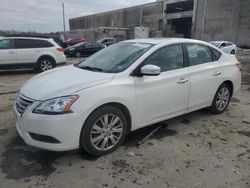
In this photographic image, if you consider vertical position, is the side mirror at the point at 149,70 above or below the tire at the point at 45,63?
above

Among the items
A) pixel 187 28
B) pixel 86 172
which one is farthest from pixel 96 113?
pixel 187 28

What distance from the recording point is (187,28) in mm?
45844

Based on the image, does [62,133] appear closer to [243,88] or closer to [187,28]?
[243,88]

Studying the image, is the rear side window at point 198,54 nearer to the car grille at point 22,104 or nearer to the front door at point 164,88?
the front door at point 164,88

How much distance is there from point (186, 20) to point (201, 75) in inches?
1726

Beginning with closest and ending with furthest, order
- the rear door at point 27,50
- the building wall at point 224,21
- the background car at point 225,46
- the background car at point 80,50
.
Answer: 1. the rear door at point 27,50
2. the background car at point 225,46
3. the background car at point 80,50
4. the building wall at point 224,21

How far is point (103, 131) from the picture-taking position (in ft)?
10.3

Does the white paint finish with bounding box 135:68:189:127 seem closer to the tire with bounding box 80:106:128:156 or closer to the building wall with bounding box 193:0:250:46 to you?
the tire with bounding box 80:106:128:156

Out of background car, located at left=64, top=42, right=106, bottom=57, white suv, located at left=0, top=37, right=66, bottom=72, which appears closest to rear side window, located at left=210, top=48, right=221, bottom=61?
white suv, located at left=0, top=37, right=66, bottom=72

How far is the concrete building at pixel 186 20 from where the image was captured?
32.6 m

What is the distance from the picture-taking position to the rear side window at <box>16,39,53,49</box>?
9.90 metres

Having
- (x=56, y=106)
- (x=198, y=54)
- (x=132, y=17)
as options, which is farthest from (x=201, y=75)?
(x=132, y=17)

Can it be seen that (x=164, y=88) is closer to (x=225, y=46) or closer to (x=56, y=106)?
(x=56, y=106)

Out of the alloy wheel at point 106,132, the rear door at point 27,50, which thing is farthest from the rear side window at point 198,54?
the rear door at point 27,50
